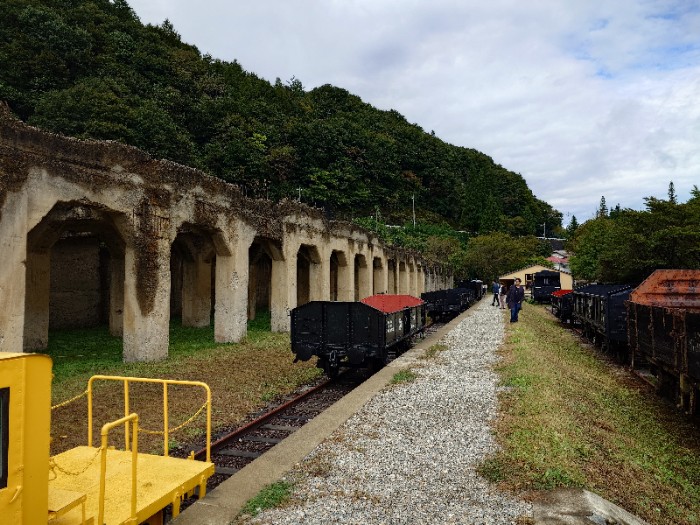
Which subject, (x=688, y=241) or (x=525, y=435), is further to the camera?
(x=688, y=241)

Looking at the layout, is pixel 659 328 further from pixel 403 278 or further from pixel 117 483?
pixel 403 278

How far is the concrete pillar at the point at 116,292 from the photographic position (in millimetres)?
19094

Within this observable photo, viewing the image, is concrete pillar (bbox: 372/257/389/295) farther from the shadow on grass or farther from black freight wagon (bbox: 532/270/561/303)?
black freight wagon (bbox: 532/270/561/303)

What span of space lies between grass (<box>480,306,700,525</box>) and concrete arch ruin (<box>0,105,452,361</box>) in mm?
9698

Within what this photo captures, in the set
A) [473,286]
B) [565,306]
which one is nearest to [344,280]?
[565,306]

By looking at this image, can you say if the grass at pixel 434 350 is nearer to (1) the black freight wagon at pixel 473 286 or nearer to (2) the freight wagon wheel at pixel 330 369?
(2) the freight wagon wheel at pixel 330 369

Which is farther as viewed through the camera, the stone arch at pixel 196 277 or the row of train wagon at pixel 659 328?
the stone arch at pixel 196 277

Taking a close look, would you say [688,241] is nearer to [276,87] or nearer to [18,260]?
[18,260]

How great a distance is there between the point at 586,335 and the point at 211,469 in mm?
20688

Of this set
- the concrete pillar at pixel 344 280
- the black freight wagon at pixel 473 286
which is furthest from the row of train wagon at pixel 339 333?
the black freight wagon at pixel 473 286

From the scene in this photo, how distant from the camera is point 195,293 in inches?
934

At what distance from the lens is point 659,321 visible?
11180 millimetres

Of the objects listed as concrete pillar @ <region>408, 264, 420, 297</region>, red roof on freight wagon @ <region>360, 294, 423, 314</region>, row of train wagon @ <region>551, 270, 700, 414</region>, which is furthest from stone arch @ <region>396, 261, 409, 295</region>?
red roof on freight wagon @ <region>360, 294, 423, 314</region>

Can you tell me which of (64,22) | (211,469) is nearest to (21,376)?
(211,469)
